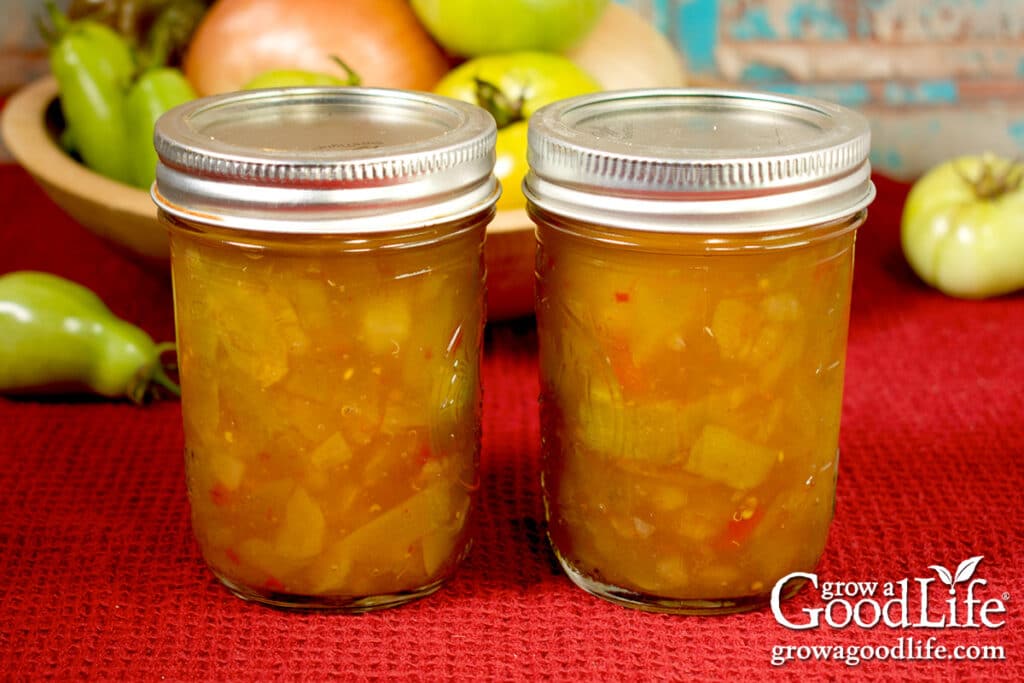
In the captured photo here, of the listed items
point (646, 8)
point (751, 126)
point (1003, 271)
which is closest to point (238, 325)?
point (751, 126)

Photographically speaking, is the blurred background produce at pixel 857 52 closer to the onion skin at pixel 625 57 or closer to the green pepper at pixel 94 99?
the onion skin at pixel 625 57

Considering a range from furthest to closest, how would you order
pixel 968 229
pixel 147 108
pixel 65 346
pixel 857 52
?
pixel 857 52
pixel 968 229
pixel 147 108
pixel 65 346

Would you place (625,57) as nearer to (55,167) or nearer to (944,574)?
(55,167)

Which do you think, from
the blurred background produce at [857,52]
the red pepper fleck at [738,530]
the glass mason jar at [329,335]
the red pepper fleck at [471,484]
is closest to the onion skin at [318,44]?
the blurred background produce at [857,52]

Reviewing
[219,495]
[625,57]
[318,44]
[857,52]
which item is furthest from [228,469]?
[857,52]

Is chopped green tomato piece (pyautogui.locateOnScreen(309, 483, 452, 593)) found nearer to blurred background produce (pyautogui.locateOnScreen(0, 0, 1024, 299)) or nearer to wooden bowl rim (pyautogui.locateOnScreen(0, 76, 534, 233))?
wooden bowl rim (pyautogui.locateOnScreen(0, 76, 534, 233))
